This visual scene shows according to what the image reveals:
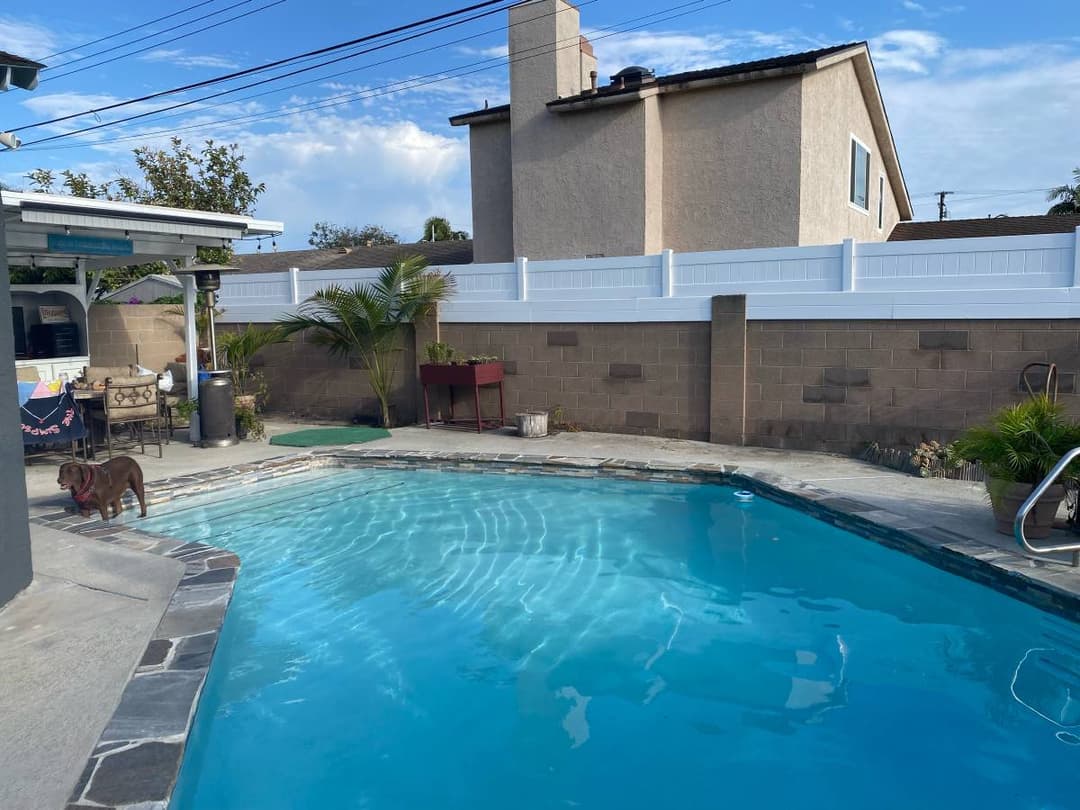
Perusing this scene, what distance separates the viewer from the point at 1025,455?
240 inches

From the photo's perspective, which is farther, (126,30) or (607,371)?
(126,30)

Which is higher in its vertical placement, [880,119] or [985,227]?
[880,119]

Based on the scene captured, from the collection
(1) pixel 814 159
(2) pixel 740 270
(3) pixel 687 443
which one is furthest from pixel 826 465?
(1) pixel 814 159

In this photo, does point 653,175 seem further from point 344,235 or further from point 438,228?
point 344,235

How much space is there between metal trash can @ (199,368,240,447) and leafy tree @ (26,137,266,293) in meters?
11.0

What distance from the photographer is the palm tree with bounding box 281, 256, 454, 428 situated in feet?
39.7

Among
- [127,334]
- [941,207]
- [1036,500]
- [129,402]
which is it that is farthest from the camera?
[941,207]

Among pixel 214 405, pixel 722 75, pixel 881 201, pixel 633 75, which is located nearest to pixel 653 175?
pixel 722 75

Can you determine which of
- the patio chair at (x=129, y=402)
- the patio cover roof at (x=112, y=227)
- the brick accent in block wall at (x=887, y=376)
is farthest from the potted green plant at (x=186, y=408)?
the brick accent in block wall at (x=887, y=376)

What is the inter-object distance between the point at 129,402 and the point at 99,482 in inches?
118

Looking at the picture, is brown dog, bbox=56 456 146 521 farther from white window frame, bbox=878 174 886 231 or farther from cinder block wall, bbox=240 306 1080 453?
white window frame, bbox=878 174 886 231

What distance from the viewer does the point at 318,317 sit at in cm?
1310

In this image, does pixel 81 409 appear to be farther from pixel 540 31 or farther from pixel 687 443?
pixel 540 31

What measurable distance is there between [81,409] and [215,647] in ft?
22.5
